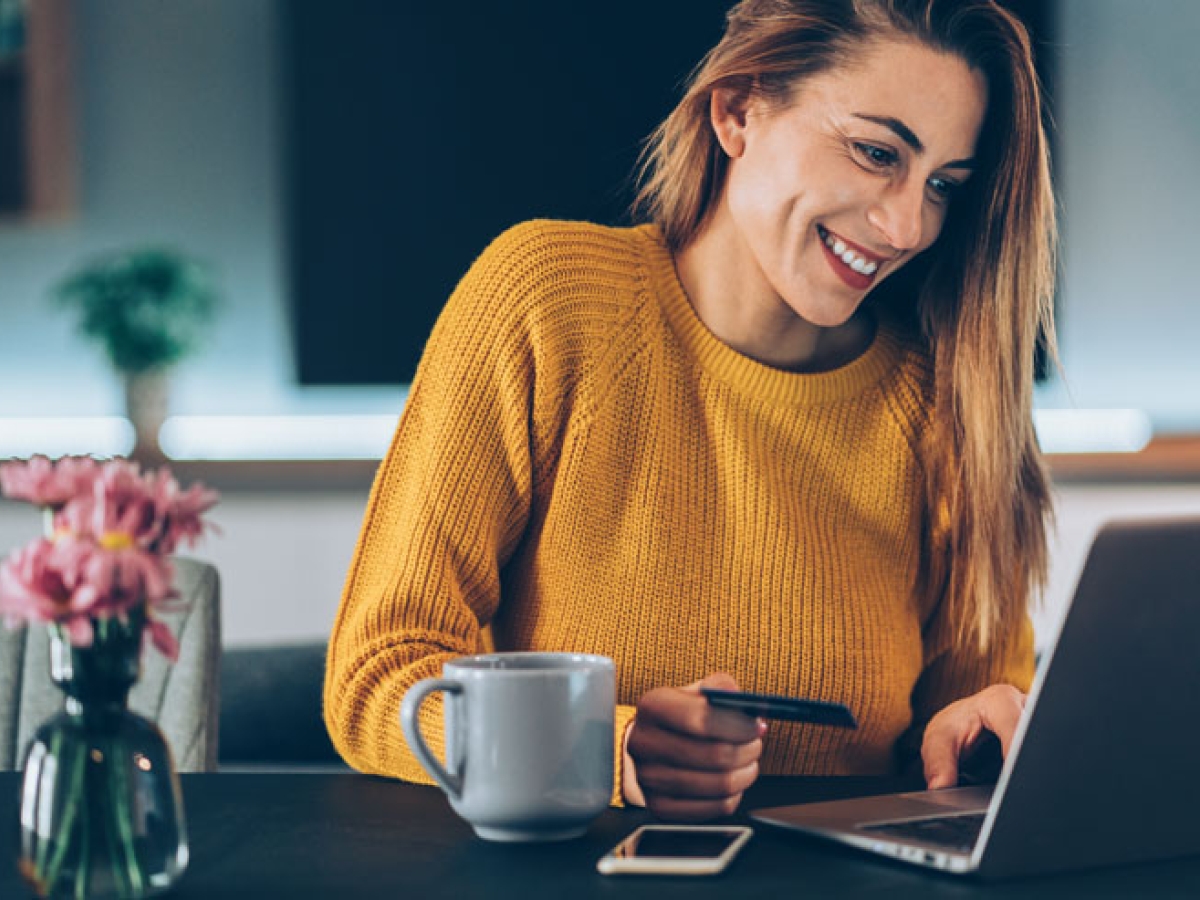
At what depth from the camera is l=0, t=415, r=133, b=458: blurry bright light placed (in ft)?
9.89

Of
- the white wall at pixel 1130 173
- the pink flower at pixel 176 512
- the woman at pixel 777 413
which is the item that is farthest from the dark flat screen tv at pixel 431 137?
the pink flower at pixel 176 512

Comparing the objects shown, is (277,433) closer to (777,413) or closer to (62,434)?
(62,434)

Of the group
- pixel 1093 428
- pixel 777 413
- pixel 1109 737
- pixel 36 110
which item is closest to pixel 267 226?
pixel 36 110

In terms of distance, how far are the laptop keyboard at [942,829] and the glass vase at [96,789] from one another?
0.38 meters

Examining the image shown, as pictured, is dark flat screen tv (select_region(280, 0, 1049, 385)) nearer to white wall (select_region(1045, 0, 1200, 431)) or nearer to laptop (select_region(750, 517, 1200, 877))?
white wall (select_region(1045, 0, 1200, 431))

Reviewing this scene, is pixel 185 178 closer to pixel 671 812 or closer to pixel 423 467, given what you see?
pixel 423 467

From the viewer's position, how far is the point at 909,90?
1236mm

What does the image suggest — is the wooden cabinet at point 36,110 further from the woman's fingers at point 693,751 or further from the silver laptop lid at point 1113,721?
the silver laptop lid at point 1113,721

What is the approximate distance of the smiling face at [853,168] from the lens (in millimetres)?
1238

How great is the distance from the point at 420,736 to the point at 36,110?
100 inches

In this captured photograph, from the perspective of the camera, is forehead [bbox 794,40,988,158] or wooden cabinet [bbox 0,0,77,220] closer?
forehead [bbox 794,40,988,158]

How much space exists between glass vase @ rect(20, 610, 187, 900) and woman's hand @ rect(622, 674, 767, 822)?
30 cm

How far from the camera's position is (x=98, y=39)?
3059mm

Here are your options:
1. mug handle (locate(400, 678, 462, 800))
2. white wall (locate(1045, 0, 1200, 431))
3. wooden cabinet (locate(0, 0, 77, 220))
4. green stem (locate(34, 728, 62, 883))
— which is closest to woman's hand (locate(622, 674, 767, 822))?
mug handle (locate(400, 678, 462, 800))
